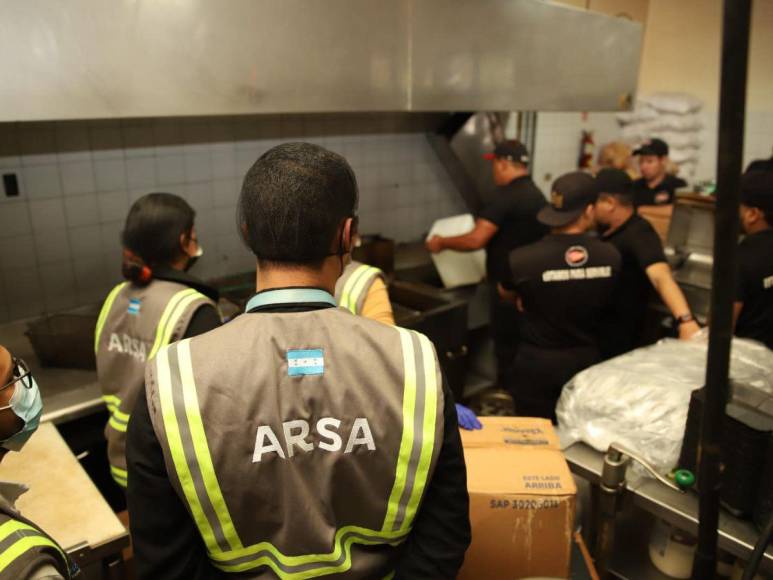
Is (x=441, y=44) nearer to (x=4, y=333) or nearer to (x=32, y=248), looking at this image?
(x=32, y=248)

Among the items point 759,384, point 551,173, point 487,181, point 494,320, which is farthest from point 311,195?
point 551,173

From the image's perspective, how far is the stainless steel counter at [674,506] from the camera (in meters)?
1.11

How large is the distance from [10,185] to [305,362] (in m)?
1.63

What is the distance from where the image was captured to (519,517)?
1.10 meters

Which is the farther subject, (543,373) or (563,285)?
(543,373)

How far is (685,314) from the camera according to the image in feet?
6.39

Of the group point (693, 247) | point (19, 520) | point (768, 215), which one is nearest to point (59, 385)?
point (19, 520)

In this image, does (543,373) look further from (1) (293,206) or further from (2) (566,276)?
(1) (293,206)

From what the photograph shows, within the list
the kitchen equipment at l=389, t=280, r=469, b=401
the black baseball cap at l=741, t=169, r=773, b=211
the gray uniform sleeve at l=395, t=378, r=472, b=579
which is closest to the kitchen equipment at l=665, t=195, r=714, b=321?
the black baseball cap at l=741, t=169, r=773, b=211

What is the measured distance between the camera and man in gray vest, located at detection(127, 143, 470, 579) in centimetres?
73

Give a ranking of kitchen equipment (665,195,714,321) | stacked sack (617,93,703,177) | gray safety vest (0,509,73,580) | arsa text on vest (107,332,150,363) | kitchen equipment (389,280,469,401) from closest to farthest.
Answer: gray safety vest (0,509,73,580) < arsa text on vest (107,332,150,363) < kitchen equipment (389,280,469,401) < kitchen equipment (665,195,714,321) < stacked sack (617,93,703,177)

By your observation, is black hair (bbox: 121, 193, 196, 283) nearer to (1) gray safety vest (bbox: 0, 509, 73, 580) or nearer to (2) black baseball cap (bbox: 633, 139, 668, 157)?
(1) gray safety vest (bbox: 0, 509, 73, 580)

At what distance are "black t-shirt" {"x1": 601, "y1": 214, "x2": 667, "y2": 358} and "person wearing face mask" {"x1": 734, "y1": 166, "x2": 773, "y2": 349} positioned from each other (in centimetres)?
31

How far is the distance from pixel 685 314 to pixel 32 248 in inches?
84.4
